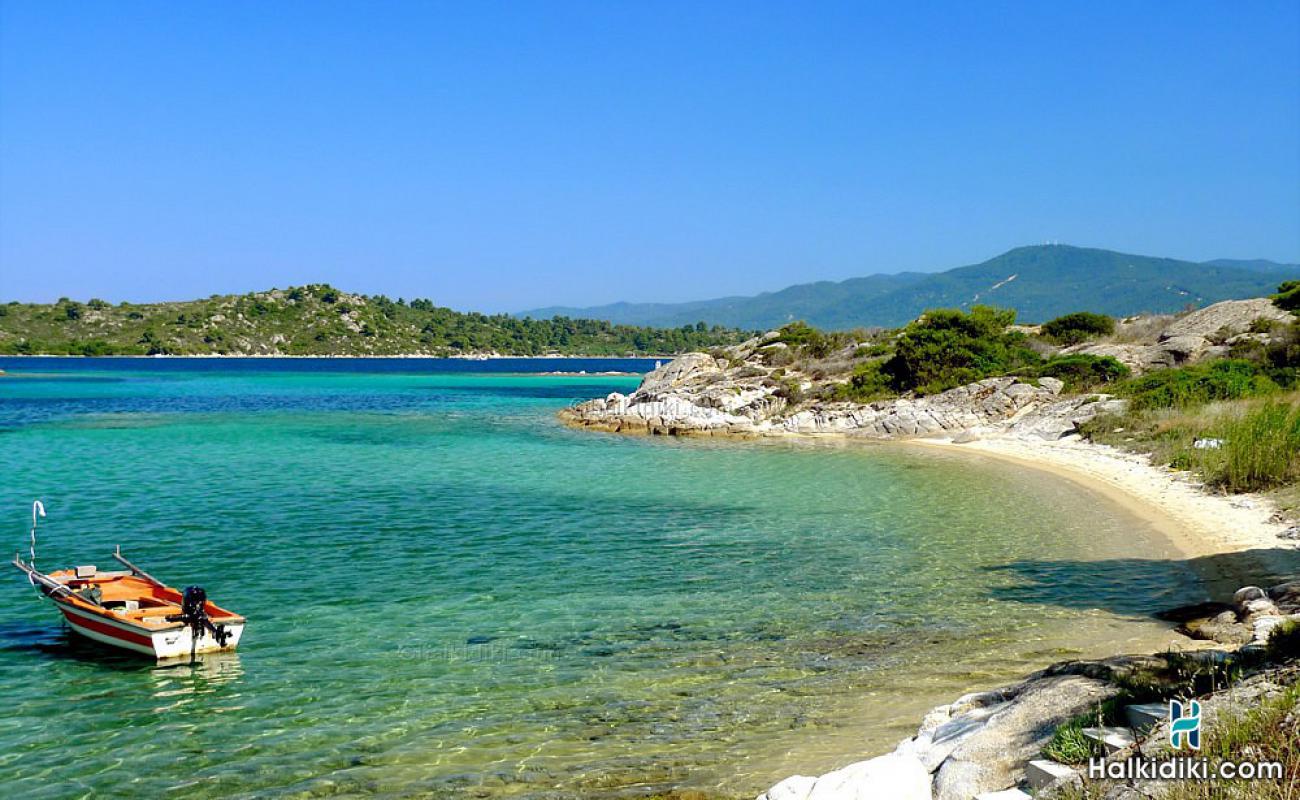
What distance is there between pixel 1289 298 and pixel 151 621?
5494 centimetres

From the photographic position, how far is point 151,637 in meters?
13.2

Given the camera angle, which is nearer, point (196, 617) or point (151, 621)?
point (196, 617)

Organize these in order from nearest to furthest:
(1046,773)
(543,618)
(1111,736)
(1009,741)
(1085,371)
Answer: (1046,773) → (1111,736) → (1009,741) → (543,618) → (1085,371)

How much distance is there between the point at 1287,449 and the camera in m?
24.2

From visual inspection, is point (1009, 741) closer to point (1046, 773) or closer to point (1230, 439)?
point (1046, 773)

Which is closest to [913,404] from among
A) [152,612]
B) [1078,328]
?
[1078,328]

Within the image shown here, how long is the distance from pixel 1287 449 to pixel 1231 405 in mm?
9889

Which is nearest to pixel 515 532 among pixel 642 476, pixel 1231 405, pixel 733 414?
pixel 642 476

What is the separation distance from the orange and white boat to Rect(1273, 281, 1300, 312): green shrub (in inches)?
2045

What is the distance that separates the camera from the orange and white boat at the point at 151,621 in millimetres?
13305

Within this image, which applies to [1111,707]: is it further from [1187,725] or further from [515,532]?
[515,532]

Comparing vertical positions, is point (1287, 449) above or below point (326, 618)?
above

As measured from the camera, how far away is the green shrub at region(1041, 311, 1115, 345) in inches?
2376

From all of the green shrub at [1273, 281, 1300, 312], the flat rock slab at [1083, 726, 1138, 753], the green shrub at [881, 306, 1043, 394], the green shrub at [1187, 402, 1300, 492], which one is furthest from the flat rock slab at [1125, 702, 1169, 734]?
the green shrub at [1273, 281, 1300, 312]
